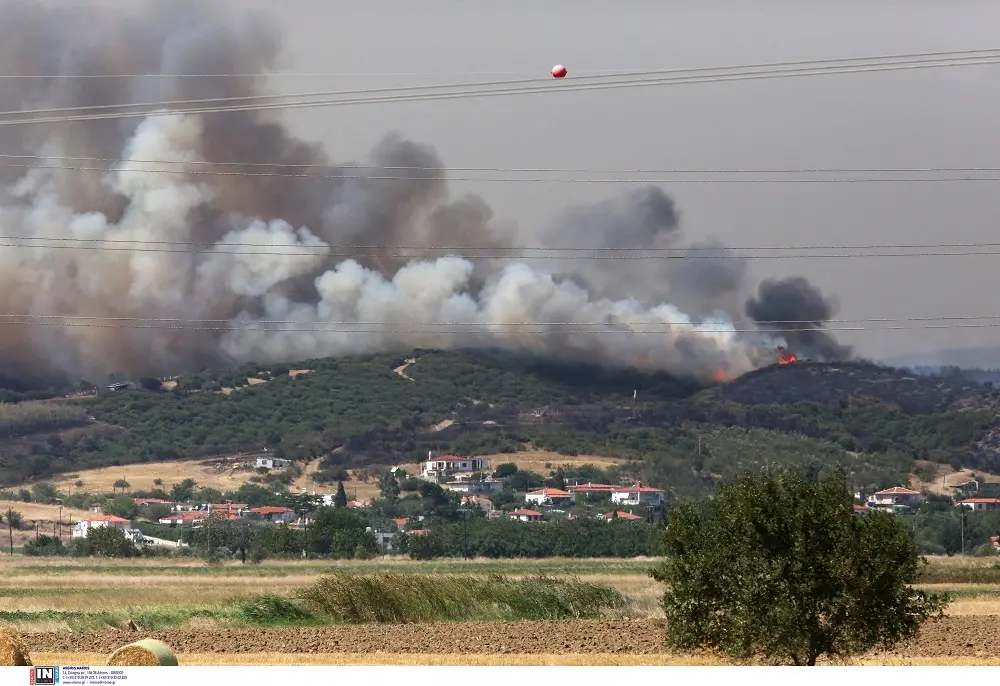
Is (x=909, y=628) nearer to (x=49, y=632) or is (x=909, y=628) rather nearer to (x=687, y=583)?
(x=687, y=583)

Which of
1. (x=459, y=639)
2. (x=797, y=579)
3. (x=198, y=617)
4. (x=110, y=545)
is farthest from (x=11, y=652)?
(x=110, y=545)

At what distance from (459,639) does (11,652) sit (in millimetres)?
16768

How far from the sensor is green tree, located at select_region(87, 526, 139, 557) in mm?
172875

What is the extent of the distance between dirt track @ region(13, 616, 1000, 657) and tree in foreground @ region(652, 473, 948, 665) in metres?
7.61

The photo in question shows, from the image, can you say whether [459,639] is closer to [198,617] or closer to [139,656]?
[198,617]

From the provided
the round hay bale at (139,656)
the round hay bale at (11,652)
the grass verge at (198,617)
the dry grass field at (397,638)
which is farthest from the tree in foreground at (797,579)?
the grass verge at (198,617)

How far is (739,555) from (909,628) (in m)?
4.28

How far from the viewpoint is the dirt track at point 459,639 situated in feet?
139

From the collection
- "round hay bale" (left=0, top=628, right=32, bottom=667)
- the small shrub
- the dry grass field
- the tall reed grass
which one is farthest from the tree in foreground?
the small shrub

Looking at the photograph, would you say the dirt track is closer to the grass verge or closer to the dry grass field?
the dry grass field

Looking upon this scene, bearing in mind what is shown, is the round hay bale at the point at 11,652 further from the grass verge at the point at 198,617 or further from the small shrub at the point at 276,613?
the small shrub at the point at 276,613

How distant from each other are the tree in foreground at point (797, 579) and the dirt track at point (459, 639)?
7.61 m

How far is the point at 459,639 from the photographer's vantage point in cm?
4628
